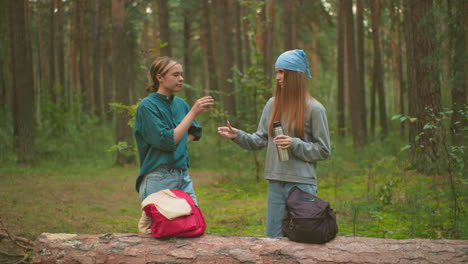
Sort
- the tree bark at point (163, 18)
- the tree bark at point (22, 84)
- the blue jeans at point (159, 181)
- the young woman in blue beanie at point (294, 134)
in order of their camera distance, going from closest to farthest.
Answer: the young woman in blue beanie at point (294, 134), the blue jeans at point (159, 181), the tree bark at point (22, 84), the tree bark at point (163, 18)

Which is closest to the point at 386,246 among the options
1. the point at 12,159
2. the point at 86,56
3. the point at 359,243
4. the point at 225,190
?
the point at 359,243

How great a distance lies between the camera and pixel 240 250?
398 cm

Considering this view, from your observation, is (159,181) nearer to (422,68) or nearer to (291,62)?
(291,62)

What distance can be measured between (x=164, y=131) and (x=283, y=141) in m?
1.03

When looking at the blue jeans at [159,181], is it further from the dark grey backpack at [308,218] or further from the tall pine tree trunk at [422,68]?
A: the tall pine tree trunk at [422,68]

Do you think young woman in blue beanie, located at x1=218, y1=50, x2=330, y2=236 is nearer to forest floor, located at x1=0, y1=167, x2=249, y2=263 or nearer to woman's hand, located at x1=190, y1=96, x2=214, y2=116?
woman's hand, located at x1=190, y1=96, x2=214, y2=116

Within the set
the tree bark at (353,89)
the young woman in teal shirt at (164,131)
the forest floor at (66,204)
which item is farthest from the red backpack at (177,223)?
the tree bark at (353,89)

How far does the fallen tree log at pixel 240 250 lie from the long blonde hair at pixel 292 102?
102 centimetres

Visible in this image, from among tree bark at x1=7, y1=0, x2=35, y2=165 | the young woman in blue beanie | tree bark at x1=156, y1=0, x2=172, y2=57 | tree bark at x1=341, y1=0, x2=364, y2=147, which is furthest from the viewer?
tree bark at x1=156, y1=0, x2=172, y2=57

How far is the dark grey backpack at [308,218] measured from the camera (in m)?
3.80

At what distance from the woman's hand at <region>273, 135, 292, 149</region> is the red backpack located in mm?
949

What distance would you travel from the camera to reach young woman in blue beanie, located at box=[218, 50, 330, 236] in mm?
3902

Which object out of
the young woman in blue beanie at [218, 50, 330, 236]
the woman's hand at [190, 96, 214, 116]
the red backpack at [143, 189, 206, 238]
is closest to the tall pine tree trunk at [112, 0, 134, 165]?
the red backpack at [143, 189, 206, 238]

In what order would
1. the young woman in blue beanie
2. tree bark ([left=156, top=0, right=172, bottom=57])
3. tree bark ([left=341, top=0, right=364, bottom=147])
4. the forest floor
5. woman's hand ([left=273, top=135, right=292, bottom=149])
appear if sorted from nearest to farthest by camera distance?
woman's hand ([left=273, top=135, right=292, bottom=149]), the young woman in blue beanie, the forest floor, tree bark ([left=341, top=0, right=364, bottom=147]), tree bark ([left=156, top=0, right=172, bottom=57])
